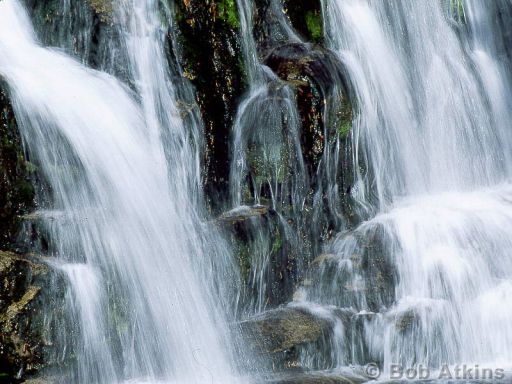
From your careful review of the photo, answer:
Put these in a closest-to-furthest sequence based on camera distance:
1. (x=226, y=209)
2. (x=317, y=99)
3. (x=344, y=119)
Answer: (x=226, y=209) → (x=317, y=99) → (x=344, y=119)

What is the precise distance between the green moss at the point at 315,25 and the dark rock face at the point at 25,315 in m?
5.77

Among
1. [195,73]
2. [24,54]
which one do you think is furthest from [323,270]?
[24,54]

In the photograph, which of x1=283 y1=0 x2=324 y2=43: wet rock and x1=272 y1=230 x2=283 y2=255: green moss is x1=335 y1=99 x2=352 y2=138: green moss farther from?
x1=283 y1=0 x2=324 y2=43: wet rock

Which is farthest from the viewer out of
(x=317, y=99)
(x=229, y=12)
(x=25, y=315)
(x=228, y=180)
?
(x=229, y=12)

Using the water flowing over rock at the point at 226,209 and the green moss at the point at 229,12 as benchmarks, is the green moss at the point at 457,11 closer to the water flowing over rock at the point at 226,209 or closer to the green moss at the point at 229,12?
the water flowing over rock at the point at 226,209

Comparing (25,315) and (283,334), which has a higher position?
(25,315)

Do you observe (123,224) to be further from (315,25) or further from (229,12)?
(315,25)

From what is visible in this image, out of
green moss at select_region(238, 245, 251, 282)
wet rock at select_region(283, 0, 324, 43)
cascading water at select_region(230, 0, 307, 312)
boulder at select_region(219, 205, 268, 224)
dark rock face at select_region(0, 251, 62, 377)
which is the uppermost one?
wet rock at select_region(283, 0, 324, 43)

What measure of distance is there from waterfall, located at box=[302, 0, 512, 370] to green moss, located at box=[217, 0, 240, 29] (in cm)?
154

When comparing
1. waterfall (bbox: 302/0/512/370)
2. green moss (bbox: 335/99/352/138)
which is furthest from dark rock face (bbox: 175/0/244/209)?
waterfall (bbox: 302/0/512/370)

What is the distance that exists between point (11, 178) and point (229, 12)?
4.04 metres

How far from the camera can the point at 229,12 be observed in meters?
9.77

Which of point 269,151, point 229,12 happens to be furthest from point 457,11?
point 269,151

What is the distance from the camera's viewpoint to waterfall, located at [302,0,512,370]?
740 cm
